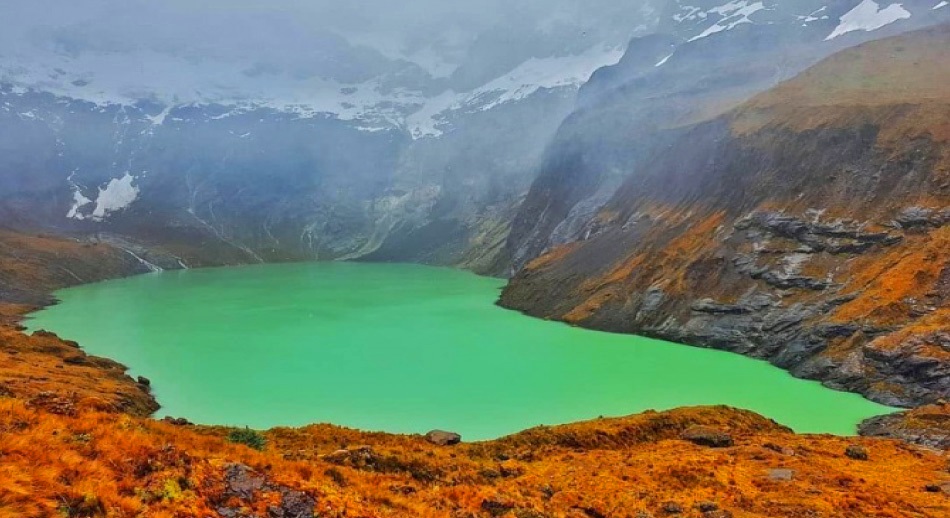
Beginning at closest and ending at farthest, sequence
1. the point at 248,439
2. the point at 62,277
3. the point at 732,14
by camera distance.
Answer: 1. the point at 248,439
2. the point at 62,277
3. the point at 732,14

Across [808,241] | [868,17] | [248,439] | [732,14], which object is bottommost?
[248,439]

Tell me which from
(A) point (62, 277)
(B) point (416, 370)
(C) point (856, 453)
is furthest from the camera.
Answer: (A) point (62, 277)

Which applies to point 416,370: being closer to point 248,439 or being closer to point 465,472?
point 248,439

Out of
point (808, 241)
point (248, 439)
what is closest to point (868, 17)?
point (808, 241)

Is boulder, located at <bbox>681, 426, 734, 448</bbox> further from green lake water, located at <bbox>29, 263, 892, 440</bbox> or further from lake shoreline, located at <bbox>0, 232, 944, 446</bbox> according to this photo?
lake shoreline, located at <bbox>0, 232, 944, 446</bbox>

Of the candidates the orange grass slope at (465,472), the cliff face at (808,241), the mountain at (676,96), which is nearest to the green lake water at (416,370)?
the cliff face at (808,241)

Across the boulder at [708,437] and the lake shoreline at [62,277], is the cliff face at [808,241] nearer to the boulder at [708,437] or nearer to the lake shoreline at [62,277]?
the boulder at [708,437]
